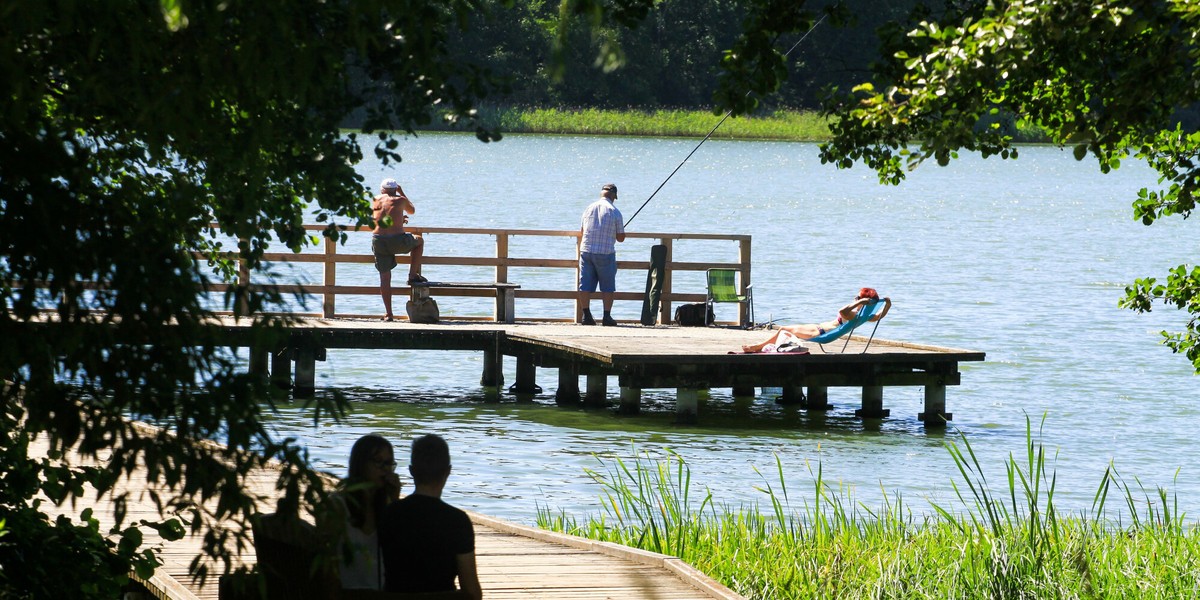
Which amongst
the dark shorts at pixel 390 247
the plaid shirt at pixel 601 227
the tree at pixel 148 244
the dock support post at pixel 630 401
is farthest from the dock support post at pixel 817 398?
the tree at pixel 148 244

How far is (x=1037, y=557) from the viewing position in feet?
22.7

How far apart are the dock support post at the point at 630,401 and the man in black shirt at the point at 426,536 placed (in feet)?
36.9

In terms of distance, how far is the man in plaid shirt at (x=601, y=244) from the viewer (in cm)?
1645

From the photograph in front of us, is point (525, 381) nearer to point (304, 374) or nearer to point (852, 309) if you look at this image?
point (304, 374)

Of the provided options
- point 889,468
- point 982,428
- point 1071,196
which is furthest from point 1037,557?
point 1071,196

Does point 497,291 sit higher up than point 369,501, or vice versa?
point 497,291

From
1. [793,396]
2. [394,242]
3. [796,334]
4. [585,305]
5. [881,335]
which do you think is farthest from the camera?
[881,335]

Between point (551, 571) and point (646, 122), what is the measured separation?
79.5 meters

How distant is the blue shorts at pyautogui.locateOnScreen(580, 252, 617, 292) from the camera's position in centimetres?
1673

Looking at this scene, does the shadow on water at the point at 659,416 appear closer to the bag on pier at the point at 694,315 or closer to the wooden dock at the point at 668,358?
the wooden dock at the point at 668,358

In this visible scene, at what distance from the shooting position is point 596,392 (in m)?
16.7

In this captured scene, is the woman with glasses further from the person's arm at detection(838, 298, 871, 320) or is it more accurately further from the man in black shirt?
the person's arm at detection(838, 298, 871, 320)

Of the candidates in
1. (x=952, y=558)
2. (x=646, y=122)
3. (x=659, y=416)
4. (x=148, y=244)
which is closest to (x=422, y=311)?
(x=659, y=416)

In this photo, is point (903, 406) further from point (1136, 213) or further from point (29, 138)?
point (29, 138)
